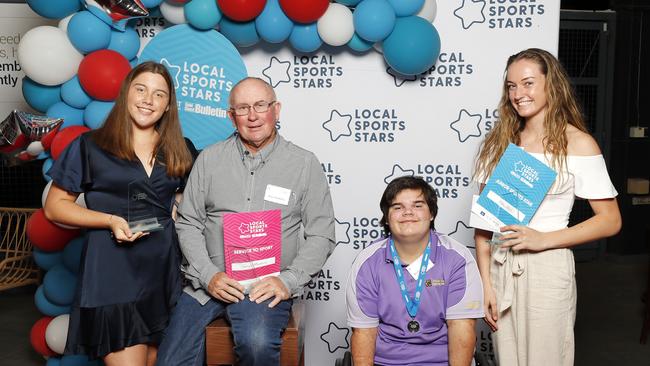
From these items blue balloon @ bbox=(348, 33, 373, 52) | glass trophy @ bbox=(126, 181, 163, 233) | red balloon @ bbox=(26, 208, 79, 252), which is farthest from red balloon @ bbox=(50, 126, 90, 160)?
blue balloon @ bbox=(348, 33, 373, 52)

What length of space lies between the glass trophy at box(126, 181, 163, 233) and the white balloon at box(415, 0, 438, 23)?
1484 mm

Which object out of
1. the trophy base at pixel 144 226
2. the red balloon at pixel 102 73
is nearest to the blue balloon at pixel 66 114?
the red balloon at pixel 102 73

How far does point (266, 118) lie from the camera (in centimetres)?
244

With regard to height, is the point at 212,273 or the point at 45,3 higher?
the point at 45,3

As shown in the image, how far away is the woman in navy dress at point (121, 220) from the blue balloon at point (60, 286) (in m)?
0.94

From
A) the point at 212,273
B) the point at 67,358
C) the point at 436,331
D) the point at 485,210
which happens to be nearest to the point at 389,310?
the point at 436,331

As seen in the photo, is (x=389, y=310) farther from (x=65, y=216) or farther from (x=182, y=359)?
(x=65, y=216)

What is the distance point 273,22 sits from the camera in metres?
3.02

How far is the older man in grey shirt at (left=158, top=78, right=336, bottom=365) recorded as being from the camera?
7.70 feet

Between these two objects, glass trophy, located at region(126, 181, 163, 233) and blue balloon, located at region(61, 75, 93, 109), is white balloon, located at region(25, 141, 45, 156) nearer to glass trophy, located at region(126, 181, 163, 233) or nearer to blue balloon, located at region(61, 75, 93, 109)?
blue balloon, located at region(61, 75, 93, 109)

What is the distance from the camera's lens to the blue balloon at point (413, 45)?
2955 mm

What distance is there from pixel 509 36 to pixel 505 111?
1.05 m

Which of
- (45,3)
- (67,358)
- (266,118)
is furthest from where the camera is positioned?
(67,358)

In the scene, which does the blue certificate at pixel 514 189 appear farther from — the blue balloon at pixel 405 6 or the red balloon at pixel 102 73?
the red balloon at pixel 102 73
